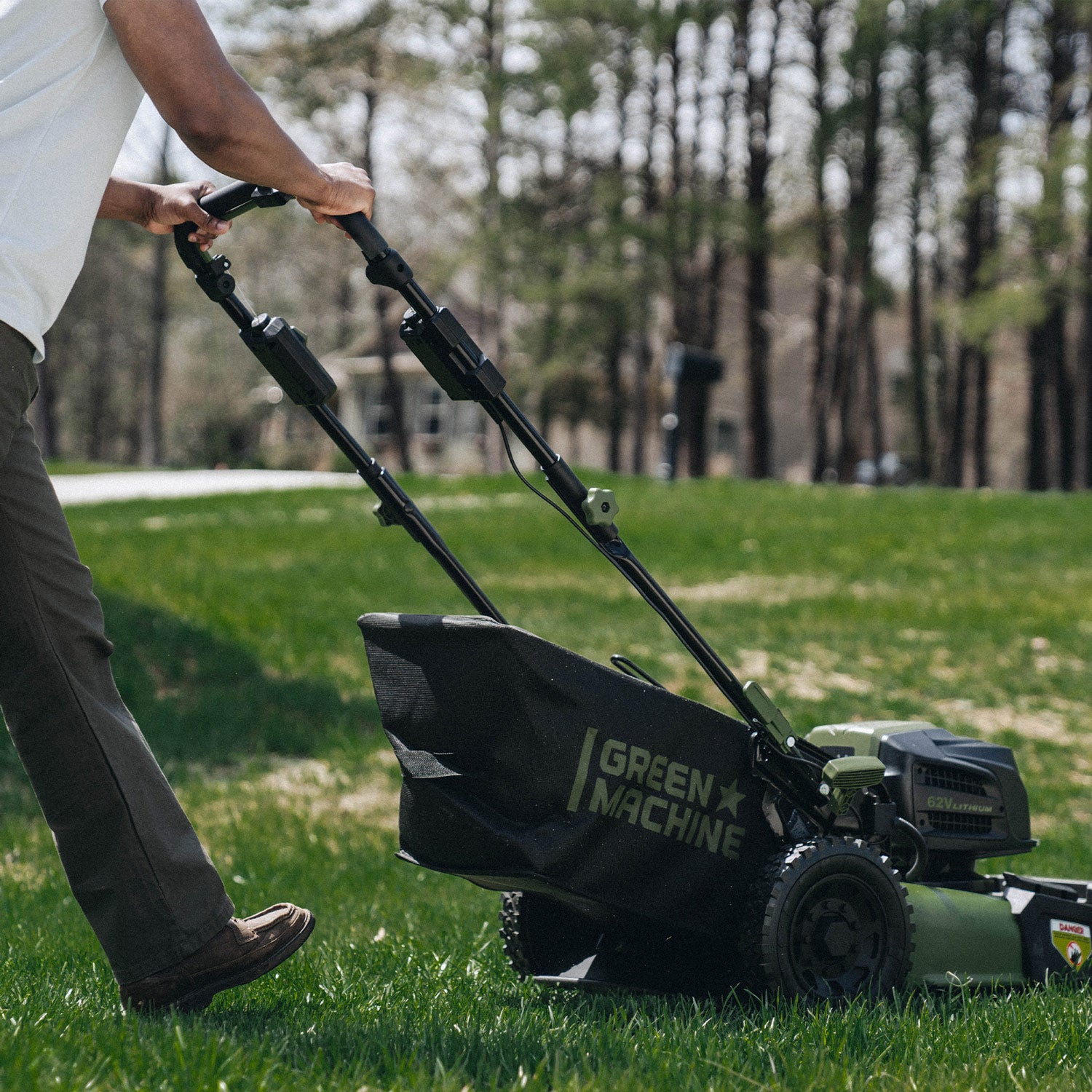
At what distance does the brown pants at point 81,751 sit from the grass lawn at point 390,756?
0.59ft

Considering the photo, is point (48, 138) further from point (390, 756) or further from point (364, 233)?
point (390, 756)

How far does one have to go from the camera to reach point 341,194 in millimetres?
2672

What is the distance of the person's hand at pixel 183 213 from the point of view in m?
2.89

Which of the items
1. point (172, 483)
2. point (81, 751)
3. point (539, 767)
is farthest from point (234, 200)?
point (172, 483)

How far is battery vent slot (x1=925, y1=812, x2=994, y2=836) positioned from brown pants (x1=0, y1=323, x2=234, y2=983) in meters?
1.67

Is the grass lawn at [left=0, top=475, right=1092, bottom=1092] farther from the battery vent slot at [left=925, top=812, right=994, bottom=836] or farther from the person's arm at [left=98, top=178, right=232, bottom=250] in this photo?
the person's arm at [left=98, top=178, right=232, bottom=250]

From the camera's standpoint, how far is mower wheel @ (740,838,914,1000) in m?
2.76

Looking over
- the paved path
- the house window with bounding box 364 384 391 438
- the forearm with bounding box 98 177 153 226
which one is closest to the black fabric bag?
the forearm with bounding box 98 177 153 226

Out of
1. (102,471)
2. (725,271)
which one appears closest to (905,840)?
(102,471)

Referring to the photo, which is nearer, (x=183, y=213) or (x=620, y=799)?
(x=620, y=799)

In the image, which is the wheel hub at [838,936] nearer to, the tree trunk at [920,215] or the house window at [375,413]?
the tree trunk at [920,215]

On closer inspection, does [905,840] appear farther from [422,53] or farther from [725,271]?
[725,271]

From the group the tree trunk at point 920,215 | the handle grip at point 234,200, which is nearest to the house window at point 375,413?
the tree trunk at point 920,215

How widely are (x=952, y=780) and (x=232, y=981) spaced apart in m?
1.71
